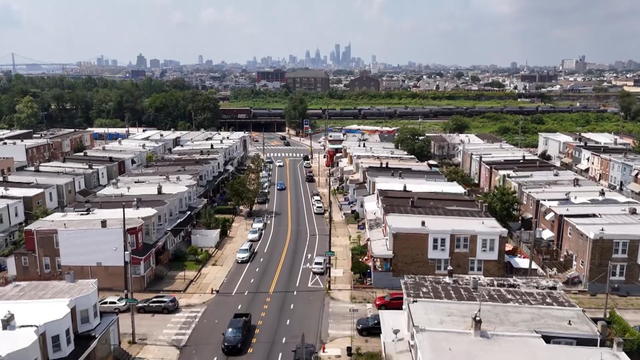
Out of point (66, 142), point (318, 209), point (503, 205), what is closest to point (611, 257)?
point (503, 205)

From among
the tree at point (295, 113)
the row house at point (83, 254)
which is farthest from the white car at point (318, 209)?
the tree at point (295, 113)

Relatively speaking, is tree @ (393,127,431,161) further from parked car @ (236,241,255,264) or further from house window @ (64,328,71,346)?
house window @ (64,328,71,346)

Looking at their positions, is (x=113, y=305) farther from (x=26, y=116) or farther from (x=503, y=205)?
(x=26, y=116)

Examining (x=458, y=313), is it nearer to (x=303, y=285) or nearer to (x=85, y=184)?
(x=303, y=285)

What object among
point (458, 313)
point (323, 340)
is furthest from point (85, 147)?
point (458, 313)

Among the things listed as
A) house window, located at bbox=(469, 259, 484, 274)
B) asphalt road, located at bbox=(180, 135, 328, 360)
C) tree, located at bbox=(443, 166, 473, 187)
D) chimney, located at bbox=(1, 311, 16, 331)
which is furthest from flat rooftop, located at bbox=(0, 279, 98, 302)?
tree, located at bbox=(443, 166, 473, 187)

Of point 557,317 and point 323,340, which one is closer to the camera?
point 557,317
